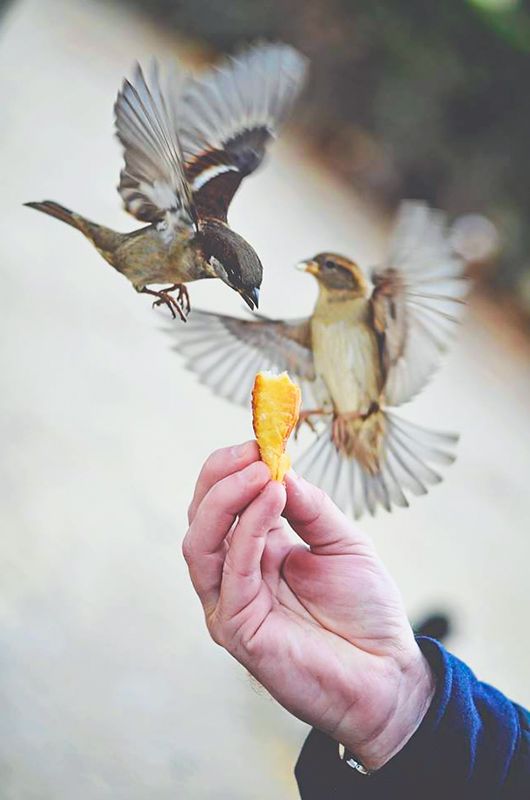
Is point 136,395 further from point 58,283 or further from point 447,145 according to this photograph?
point 447,145

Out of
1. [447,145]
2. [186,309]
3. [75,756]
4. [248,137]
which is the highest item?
[447,145]

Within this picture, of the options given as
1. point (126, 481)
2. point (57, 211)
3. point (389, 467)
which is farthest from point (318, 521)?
point (126, 481)

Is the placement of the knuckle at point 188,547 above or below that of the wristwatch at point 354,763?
above

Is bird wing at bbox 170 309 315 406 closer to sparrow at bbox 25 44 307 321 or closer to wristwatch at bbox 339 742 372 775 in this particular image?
sparrow at bbox 25 44 307 321

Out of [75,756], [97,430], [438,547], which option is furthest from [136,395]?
[75,756]

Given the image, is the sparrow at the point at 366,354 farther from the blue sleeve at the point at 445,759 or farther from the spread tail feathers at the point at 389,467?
the blue sleeve at the point at 445,759

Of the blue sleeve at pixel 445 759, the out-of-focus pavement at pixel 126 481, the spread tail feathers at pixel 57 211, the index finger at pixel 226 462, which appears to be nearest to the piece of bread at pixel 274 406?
the index finger at pixel 226 462

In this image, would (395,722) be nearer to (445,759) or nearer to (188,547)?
(445,759)

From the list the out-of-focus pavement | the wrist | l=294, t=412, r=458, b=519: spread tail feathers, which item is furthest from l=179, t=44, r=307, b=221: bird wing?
the out-of-focus pavement
